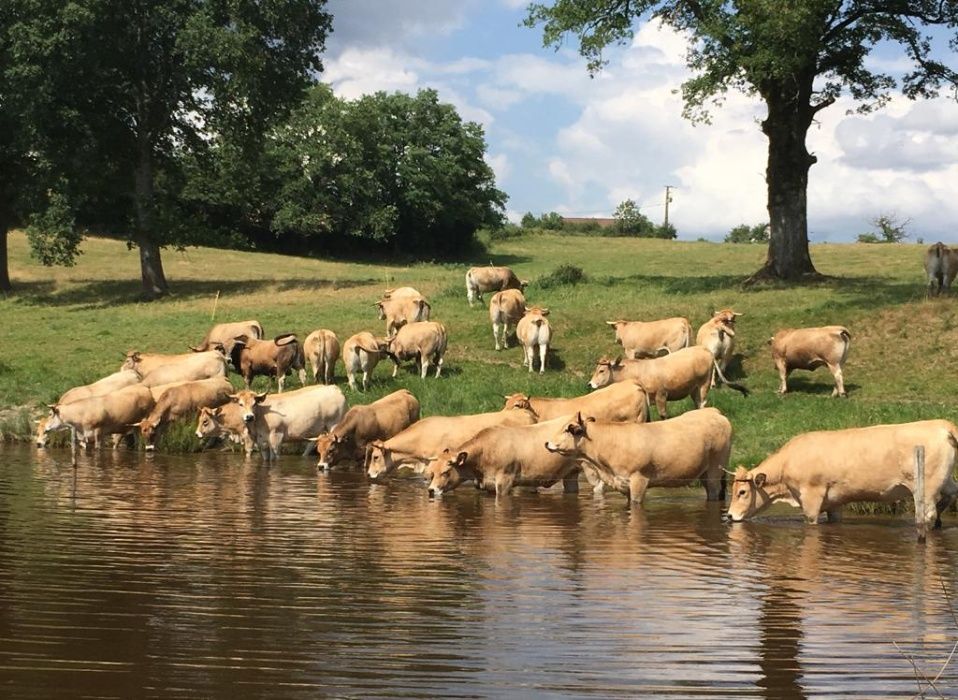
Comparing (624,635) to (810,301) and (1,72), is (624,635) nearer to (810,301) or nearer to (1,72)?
(810,301)

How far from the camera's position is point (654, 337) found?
29141 millimetres

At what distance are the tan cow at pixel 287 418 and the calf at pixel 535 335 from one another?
7589 millimetres

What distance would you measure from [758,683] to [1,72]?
45278 millimetres

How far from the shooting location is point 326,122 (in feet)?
267

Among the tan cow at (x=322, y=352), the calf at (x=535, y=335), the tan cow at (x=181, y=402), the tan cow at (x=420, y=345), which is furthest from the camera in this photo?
the calf at (x=535, y=335)

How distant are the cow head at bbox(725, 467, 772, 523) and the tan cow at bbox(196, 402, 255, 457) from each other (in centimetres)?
1050

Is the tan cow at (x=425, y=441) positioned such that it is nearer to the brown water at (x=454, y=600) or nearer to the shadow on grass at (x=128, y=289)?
the brown water at (x=454, y=600)

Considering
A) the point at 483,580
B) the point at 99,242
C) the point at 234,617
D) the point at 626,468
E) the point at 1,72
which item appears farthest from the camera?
the point at 99,242

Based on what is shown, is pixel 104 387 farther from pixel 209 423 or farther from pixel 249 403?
pixel 249 403

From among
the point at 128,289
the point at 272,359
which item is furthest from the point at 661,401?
the point at 128,289

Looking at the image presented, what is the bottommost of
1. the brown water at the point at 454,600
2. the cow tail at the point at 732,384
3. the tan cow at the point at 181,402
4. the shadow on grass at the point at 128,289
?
the brown water at the point at 454,600

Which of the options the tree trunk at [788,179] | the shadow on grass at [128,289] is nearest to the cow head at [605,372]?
the tree trunk at [788,179]

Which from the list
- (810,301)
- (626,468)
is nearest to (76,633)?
(626,468)

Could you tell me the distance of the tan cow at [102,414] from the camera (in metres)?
23.9
